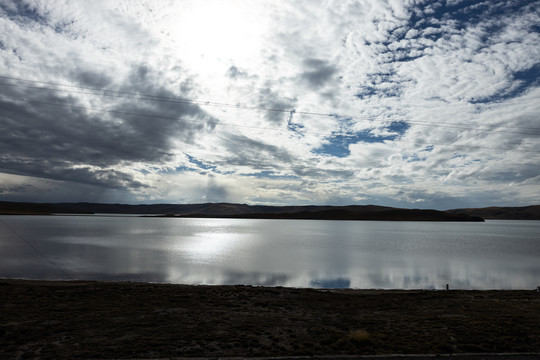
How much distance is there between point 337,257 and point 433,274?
12.7 metres

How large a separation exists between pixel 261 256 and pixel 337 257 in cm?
949

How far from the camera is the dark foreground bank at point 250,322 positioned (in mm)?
9883

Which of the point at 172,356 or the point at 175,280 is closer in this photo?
the point at 172,356

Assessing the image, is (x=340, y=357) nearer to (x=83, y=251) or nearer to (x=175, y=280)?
(x=175, y=280)

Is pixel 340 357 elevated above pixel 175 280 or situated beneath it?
elevated above

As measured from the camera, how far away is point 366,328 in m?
12.2

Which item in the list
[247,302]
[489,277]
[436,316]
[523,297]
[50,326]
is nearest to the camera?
[50,326]

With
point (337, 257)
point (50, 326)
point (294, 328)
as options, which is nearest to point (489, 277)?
point (337, 257)

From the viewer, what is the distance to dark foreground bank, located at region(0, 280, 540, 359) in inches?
389

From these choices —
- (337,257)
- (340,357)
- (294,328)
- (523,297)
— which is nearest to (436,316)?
(294,328)

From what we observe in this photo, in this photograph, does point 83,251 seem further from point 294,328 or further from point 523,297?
point 523,297

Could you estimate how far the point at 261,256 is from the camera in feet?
135

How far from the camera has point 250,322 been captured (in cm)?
1304

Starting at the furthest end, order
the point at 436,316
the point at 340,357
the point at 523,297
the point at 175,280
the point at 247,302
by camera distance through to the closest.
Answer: the point at 175,280, the point at 523,297, the point at 247,302, the point at 436,316, the point at 340,357
